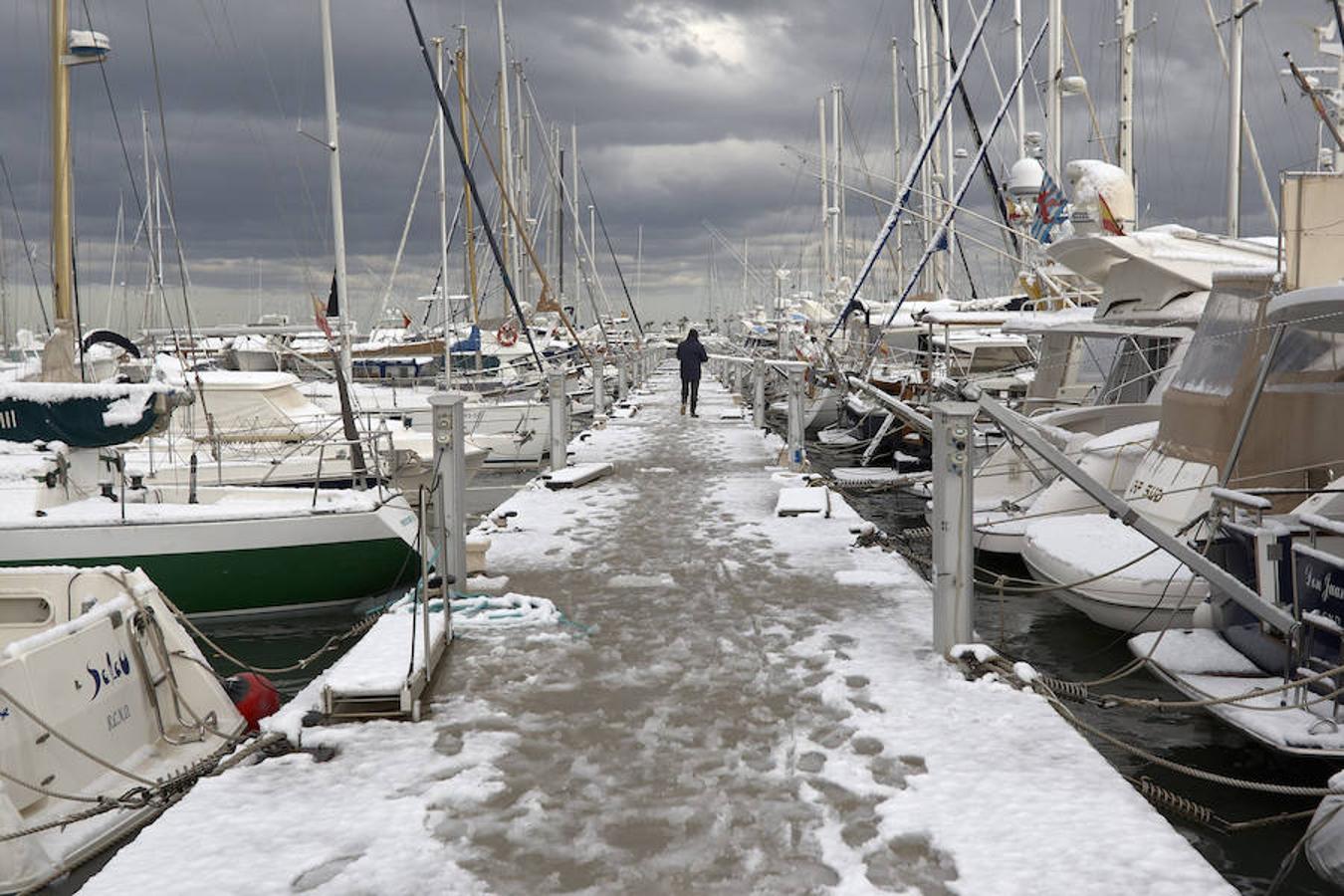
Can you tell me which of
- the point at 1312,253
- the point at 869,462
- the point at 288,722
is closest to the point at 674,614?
the point at 288,722

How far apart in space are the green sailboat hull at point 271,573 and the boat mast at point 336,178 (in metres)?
5.98

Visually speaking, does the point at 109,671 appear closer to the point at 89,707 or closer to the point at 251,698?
the point at 89,707

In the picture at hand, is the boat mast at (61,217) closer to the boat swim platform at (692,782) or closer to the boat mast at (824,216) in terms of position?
the boat swim platform at (692,782)

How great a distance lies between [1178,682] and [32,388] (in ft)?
36.7

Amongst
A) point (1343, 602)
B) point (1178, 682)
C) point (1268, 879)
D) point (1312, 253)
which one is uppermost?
point (1312, 253)

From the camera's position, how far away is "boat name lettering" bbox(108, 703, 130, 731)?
22.5 feet

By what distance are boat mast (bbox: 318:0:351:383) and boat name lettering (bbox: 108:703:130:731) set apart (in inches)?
421

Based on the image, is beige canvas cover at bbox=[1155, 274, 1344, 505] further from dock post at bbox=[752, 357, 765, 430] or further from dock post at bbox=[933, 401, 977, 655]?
dock post at bbox=[752, 357, 765, 430]

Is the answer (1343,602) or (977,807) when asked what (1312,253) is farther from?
(977,807)

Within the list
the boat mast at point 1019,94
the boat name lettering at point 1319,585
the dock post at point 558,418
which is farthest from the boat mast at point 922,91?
the boat name lettering at point 1319,585

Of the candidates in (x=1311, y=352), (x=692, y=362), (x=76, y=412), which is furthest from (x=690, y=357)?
(x=1311, y=352)

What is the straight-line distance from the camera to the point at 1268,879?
20.5 ft

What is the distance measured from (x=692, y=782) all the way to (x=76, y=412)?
971cm

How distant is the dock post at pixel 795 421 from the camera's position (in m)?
15.7
